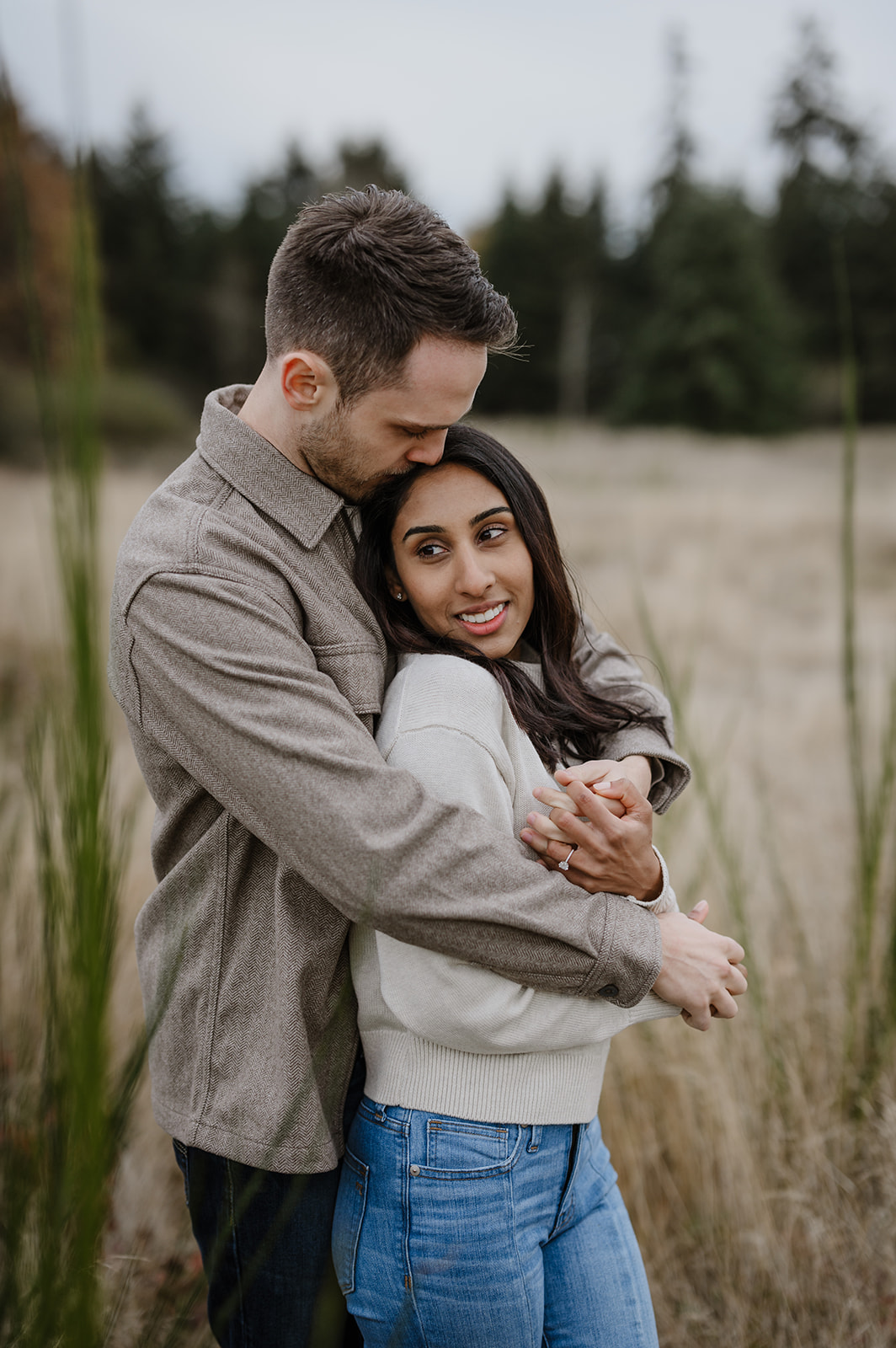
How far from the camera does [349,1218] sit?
4.62ft

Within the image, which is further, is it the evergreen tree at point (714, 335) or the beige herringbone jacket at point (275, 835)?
the evergreen tree at point (714, 335)

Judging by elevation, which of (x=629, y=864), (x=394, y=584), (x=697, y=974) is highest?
(x=394, y=584)

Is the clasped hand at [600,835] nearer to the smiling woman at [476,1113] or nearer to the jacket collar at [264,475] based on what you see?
the smiling woman at [476,1113]

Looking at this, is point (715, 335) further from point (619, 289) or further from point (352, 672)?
point (352, 672)

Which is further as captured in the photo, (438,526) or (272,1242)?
(438,526)

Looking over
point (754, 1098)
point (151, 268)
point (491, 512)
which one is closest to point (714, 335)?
point (151, 268)

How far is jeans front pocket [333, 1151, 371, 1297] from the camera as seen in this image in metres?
1.38

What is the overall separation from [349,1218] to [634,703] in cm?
99

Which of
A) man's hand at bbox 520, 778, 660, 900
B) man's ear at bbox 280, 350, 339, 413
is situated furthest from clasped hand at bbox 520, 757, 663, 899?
man's ear at bbox 280, 350, 339, 413

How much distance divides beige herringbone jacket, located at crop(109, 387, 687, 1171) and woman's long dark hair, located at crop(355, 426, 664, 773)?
0.28 feet

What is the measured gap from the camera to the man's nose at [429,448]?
155 cm

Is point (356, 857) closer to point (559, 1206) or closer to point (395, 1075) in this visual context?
point (395, 1075)

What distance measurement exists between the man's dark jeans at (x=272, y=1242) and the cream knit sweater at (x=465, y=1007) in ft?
0.66

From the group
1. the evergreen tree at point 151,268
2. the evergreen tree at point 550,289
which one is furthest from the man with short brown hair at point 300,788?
the evergreen tree at point 550,289
